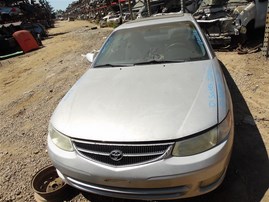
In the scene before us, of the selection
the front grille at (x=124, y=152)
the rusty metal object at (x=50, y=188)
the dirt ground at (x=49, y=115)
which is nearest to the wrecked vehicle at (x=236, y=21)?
the dirt ground at (x=49, y=115)

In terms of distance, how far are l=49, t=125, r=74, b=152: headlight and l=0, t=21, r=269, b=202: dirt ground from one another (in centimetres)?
70

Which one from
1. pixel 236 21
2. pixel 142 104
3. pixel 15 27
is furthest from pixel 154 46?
pixel 15 27

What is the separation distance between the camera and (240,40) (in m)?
7.69

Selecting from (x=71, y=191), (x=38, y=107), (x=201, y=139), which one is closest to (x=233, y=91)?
(x=201, y=139)

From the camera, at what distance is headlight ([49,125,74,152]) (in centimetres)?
234

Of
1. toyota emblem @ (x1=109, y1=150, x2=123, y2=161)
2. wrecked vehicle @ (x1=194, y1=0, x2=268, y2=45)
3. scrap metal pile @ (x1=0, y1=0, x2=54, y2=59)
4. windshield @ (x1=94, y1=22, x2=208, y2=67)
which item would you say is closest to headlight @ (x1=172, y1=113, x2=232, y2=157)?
toyota emblem @ (x1=109, y1=150, x2=123, y2=161)

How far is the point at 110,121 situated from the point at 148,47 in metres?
1.58

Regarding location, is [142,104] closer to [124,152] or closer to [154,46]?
[124,152]

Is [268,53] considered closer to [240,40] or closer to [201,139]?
[240,40]

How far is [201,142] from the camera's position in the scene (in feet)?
6.92

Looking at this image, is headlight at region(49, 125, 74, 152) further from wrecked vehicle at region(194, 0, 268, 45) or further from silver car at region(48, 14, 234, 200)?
wrecked vehicle at region(194, 0, 268, 45)

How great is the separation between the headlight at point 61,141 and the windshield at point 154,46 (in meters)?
1.33

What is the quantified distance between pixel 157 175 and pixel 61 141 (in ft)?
3.08

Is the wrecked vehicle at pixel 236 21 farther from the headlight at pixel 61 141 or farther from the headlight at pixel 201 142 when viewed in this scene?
the headlight at pixel 61 141
